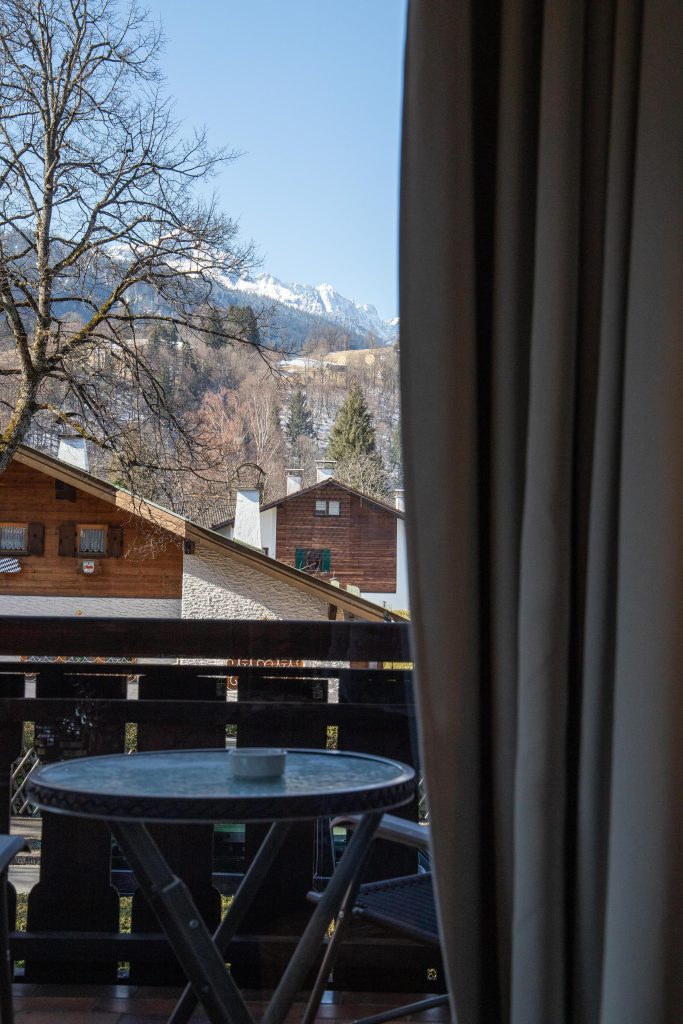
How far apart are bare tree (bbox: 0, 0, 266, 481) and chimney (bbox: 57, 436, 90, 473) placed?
0.29ft

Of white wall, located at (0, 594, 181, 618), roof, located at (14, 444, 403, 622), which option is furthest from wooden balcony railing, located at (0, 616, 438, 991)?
white wall, located at (0, 594, 181, 618)

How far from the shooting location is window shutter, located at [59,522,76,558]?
4.61 m

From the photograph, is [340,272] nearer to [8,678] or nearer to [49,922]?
[8,678]

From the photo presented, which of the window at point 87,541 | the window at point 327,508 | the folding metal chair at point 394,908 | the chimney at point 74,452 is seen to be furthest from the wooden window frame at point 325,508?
the chimney at point 74,452

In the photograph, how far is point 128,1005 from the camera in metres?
1.88

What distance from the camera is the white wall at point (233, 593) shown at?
2.76 meters

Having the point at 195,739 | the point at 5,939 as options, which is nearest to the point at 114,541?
the point at 195,739

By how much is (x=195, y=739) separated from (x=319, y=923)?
68 centimetres

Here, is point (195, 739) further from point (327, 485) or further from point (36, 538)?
point (36, 538)

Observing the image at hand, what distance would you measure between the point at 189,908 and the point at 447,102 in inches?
43.5

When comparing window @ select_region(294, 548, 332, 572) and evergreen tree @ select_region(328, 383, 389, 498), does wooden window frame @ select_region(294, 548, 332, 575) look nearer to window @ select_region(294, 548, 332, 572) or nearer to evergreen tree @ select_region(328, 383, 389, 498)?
window @ select_region(294, 548, 332, 572)

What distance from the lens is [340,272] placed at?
303cm

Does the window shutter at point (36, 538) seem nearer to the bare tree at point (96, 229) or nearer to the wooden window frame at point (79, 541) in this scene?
the wooden window frame at point (79, 541)

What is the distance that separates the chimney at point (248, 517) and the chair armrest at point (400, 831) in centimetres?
144
